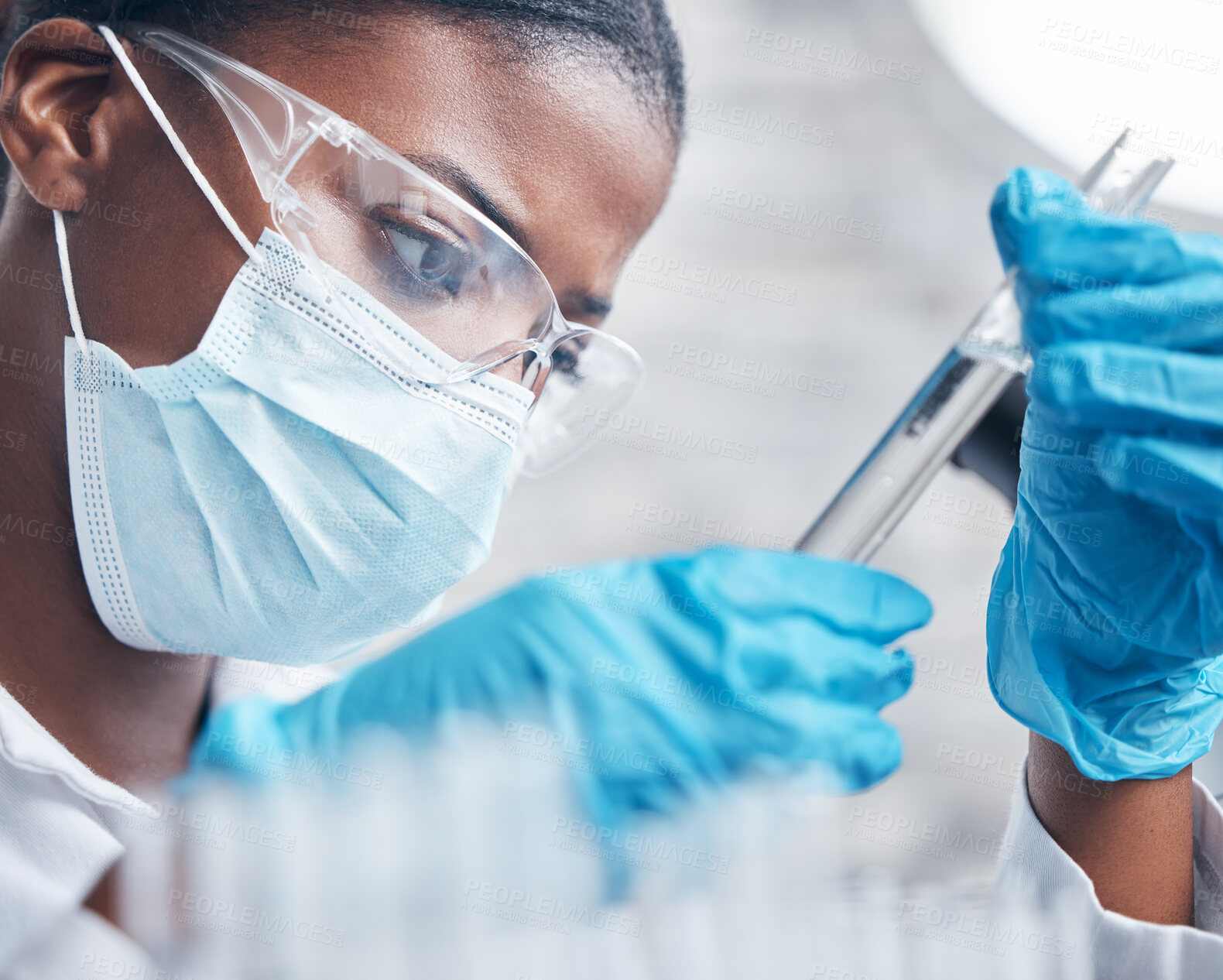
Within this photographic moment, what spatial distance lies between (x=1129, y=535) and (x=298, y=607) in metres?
0.63

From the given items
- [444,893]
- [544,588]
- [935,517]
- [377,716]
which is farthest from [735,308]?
[444,893]

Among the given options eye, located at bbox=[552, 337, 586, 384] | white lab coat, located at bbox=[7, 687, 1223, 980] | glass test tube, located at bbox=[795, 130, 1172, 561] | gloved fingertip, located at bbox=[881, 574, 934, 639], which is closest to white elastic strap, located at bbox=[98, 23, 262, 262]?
eye, located at bbox=[552, 337, 586, 384]

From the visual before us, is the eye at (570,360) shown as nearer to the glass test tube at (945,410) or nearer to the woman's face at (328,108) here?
the woman's face at (328,108)

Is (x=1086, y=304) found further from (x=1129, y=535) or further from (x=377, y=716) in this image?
(x=377, y=716)

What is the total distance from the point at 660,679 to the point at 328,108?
629 millimetres

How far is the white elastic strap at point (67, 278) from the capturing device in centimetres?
67

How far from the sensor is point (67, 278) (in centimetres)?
68

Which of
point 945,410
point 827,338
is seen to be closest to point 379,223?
point 945,410

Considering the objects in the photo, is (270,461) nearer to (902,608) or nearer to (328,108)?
(328,108)

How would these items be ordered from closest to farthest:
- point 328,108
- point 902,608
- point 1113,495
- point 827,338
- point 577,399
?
point 1113,495 < point 328,108 < point 902,608 < point 577,399 < point 827,338

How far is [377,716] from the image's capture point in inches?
38.8

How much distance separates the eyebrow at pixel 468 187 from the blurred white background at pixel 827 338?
0.60m

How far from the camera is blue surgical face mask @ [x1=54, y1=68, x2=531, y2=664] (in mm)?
664

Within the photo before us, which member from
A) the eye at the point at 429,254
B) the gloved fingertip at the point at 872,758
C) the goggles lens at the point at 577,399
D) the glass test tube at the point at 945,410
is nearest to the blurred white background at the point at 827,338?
the goggles lens at the point at 577,399
